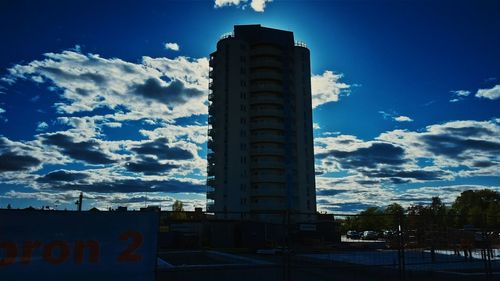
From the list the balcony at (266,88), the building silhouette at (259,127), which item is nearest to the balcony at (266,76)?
the building silhouette at (259,127)

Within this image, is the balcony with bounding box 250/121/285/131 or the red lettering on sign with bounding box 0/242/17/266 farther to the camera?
the balcony with bounding box 250/121/285/131

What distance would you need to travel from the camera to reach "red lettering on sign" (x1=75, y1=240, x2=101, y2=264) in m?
8.92

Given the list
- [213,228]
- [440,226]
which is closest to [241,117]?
[213,228]

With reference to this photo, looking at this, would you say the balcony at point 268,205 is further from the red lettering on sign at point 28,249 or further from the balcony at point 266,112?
the red lettering on sign at point 28,249

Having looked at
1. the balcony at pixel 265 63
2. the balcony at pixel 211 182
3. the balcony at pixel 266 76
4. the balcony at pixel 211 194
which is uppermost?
the balcony at pixel 265 63

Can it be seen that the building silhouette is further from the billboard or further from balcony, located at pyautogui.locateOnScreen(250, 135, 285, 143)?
the billboard

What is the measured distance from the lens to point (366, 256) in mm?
31094

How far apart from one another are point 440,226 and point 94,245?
18424mm

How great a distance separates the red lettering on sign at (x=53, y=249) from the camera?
8719 mm

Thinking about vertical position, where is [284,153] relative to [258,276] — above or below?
above

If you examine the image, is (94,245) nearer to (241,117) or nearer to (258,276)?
(258,276)

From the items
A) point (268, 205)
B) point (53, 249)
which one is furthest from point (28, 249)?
point (268, 205)

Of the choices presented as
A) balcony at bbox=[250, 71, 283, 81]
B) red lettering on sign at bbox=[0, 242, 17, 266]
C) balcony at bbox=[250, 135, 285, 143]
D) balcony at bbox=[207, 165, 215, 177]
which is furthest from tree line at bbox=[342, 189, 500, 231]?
balcony at bbox=[250, 71, 283, 81]

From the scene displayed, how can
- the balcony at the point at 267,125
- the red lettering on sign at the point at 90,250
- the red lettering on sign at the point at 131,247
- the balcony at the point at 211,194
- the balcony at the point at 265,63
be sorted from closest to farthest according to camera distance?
the red lettering on sign at the point at 90,250 → the red lettering on sign at the point at 131,247 → the balcony at the point at 267,125 → the balcony at the point at 211,194 → the balcony at the point at 265,63
